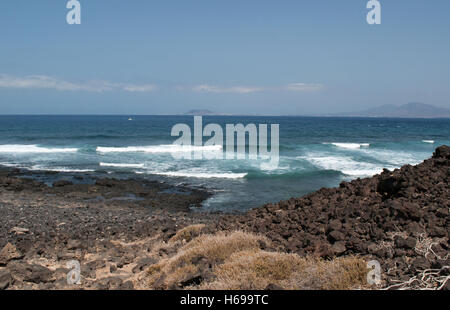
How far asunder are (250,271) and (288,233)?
2.18 meters

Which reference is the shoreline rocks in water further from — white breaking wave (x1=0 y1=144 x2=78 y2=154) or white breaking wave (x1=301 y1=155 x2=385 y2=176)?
white breaking wave (x1=0 y1=144 x2=78 y2=154)

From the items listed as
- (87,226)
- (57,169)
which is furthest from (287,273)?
(57,169)

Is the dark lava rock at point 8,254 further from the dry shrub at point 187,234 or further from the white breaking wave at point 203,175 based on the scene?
the white breaking wave at point 203,175

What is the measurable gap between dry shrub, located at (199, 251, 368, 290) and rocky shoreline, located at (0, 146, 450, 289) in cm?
36

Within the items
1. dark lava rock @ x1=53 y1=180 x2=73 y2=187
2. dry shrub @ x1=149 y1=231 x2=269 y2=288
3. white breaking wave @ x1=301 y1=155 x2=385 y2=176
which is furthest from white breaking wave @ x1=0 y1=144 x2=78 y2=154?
dry shrub @ x1=149 y1=231 x2=269 y2=288

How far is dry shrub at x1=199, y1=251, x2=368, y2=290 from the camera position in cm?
437

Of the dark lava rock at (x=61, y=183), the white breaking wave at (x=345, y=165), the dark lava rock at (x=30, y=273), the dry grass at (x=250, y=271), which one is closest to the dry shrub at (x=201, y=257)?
the dry grass at (x=250, y=271)
